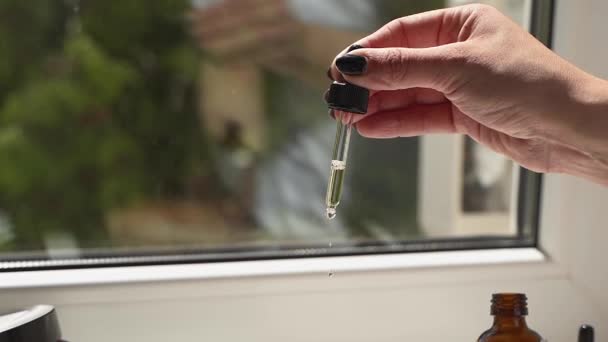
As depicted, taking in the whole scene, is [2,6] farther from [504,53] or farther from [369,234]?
[504,53]

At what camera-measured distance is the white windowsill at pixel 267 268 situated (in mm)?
711

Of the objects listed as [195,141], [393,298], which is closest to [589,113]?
[393,298]

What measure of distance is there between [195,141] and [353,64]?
97 cm

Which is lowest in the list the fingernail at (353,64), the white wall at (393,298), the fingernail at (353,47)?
the white wall at (393,298)

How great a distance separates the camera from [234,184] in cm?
145

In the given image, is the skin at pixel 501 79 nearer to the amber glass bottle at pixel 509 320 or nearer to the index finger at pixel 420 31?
the index finger at pixel 420 31

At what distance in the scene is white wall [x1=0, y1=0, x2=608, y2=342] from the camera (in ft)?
2.33

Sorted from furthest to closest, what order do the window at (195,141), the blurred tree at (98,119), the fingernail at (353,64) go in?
the blurred tree at (98,119)
the window at (195,141)
the fingernail at (353,64)

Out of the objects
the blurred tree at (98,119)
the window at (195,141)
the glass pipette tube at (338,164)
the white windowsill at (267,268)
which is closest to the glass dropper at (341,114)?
the glass pipette tube at (338,164)

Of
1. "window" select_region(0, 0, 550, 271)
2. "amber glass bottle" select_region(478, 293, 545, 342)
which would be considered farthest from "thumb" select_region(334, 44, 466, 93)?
"window" select_region(0, 0, 550, 271)

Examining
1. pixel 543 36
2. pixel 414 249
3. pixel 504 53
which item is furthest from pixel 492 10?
pixel 414 249

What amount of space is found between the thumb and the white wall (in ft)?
0.97

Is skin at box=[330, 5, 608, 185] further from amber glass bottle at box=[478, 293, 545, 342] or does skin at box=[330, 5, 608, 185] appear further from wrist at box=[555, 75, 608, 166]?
amber glass bottle at box=[478, 293, 545, 342]

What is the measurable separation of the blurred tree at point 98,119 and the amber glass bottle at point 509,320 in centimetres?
95
